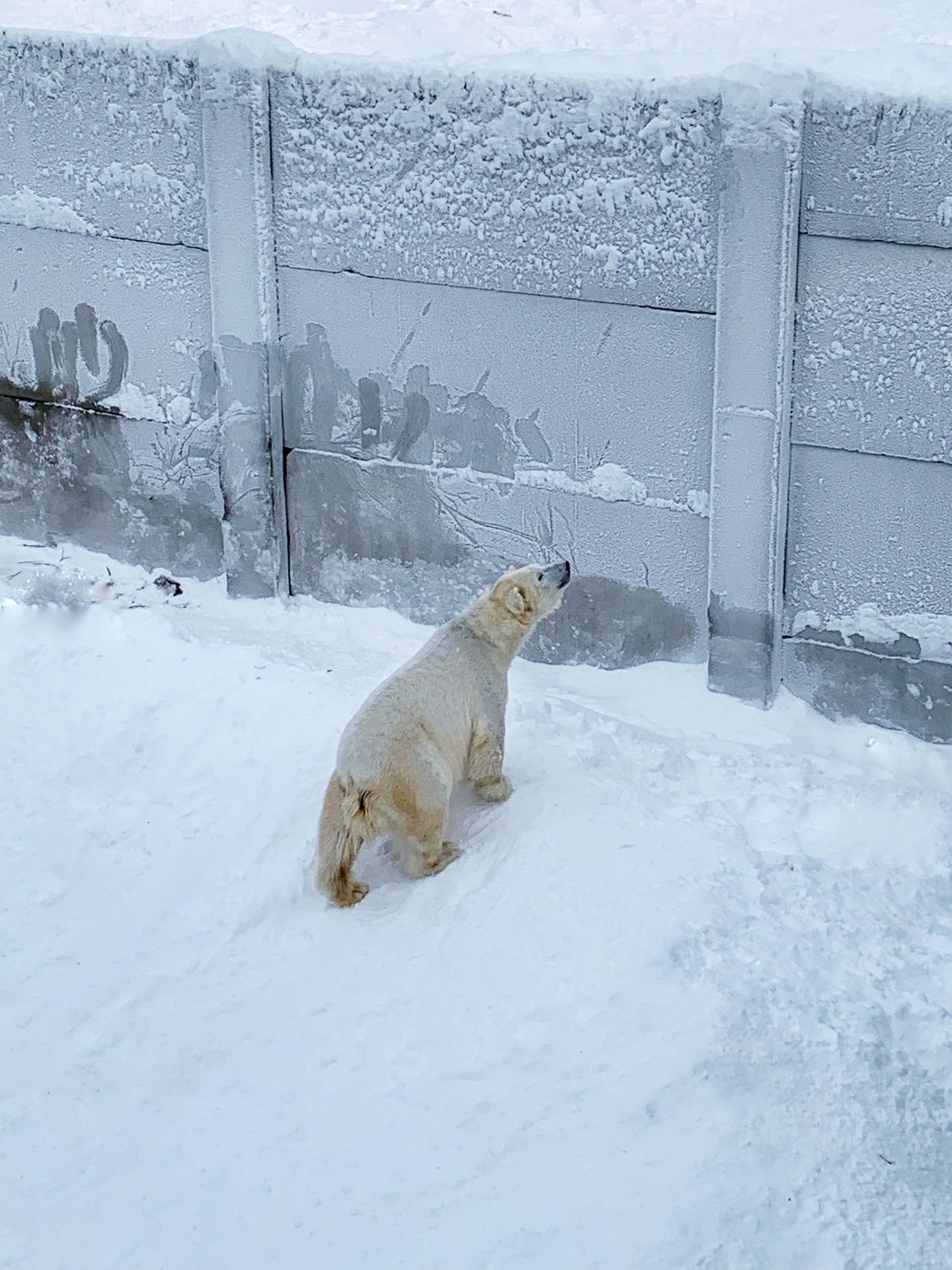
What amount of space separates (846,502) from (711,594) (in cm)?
56

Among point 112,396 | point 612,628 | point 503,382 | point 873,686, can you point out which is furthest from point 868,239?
point 112,396

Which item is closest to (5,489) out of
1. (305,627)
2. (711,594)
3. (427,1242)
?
(305,627)

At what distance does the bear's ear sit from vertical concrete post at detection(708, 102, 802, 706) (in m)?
0.75

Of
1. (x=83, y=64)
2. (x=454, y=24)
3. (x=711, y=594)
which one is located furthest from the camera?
(x=454, y=24)

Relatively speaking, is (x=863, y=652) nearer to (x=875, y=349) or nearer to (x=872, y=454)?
(x=872, y=454)

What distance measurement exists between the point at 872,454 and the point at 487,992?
2139mm

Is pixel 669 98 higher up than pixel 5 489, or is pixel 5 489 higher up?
pixel 669 98

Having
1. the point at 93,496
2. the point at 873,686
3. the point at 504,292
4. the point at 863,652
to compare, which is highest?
the point at 504,292

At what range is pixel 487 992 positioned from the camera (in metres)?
3.96

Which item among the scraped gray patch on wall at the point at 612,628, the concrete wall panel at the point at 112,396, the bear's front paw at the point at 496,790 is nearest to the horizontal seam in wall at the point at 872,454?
the scraped gray patch on wall at the point at 612,628

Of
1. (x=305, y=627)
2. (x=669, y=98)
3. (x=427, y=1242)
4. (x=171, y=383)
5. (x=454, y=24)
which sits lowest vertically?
(x=427, y=1242)

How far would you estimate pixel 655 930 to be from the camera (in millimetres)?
4059

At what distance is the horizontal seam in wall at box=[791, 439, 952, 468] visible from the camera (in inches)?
188

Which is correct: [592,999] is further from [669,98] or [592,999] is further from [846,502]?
[669,98]
